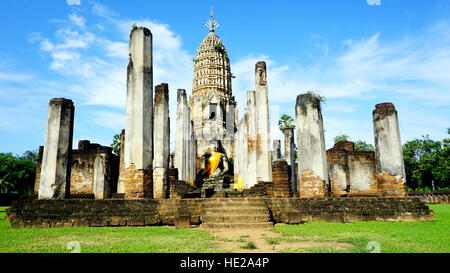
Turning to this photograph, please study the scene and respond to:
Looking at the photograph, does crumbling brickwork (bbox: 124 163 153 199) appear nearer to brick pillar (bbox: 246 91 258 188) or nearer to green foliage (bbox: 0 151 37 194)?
brick pillar (bbox: 246 91 258 188)

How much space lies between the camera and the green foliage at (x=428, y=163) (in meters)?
28.7

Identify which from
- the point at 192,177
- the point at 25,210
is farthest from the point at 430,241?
the point at 192,177

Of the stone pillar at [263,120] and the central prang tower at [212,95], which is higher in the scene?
the central prang tower at [212,95]

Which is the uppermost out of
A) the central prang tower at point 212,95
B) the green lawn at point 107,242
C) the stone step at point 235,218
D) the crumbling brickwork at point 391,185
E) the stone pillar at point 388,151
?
the central prang tower at point 212,95

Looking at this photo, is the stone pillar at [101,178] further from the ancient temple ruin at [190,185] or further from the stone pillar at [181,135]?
the ancient temple ruin at [190,185]

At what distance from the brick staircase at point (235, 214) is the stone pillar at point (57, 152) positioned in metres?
4.25

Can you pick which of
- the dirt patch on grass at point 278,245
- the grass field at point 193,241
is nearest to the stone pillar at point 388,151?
the grass field at point 193,241

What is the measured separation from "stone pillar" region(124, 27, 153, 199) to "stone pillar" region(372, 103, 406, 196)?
7.53 m

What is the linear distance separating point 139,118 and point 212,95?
27333 millimetres

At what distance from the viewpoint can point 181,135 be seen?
53.3ft

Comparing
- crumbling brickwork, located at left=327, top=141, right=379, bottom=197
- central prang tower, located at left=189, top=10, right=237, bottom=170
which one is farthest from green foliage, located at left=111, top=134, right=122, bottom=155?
crumbling brickwork, located at left=327, top=141, right=379, bottom=197

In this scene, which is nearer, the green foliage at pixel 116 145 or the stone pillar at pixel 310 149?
the stone pillar at pixel 310 149

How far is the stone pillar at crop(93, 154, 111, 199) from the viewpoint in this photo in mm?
16875

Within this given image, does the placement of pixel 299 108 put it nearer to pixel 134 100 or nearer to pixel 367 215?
pixel 367 215
